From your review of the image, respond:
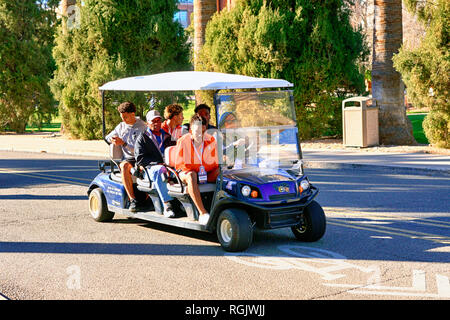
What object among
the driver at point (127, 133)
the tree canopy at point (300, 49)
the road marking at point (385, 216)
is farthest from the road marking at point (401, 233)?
the tree canopy at point (300, 49)

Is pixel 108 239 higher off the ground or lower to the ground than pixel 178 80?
lower

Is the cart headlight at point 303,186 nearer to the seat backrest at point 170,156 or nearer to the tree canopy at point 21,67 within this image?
the seat backrest at point 170,156

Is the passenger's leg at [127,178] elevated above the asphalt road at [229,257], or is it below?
above

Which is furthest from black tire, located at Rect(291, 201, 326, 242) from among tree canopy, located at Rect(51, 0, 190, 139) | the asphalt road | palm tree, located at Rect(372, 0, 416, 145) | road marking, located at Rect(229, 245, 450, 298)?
tree canopy, located at Rect(51, 0, 190, 139)

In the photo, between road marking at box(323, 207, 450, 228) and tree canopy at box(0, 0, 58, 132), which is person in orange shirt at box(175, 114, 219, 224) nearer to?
road marking at box(323, 207, 450, 228)

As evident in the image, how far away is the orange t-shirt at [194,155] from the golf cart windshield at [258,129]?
313 millimetres

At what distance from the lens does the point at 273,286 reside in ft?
19.5

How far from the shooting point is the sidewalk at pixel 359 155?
15.0 metres

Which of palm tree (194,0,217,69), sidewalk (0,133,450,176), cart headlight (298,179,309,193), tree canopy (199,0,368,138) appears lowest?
sidewalk (0,133,450,176)

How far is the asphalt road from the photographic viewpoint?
5.84m

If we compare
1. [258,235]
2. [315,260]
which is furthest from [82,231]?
[315,260]

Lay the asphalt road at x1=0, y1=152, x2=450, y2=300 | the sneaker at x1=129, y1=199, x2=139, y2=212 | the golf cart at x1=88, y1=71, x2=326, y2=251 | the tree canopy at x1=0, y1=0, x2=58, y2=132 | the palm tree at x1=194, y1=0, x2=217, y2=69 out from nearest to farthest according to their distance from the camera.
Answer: the asphalt road at x1=0, y1=152, x2=450, y2=300 < the golf cart at x1=88, y1=71, x2=326, y2=251 < the sneaker at x1=129, y1=199, x2=139, y2=212 < the palm tree at x1=194, y1=0, x2=217, y2=69 < the tree canopy at x1=0, y1=0, x2=58, y2=132
